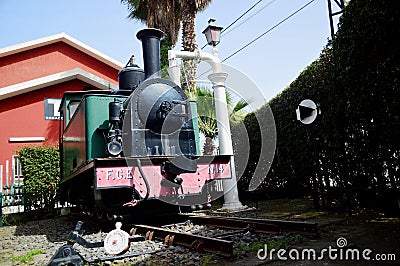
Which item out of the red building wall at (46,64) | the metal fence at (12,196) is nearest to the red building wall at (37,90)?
the red building wall at (46,64)

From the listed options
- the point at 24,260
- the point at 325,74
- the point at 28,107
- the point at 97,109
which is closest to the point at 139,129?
the point at 97,109

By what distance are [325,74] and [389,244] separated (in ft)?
10.9

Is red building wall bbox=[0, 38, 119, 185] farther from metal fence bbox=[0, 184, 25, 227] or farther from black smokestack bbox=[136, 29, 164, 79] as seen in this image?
black smokestack bbox=[136, 29, 164, 79]

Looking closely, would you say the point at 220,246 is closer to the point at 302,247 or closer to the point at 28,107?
the point at 302,247

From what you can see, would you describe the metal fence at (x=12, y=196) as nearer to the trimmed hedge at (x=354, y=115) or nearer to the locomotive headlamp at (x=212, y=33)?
the locomotive headlamp at (x=212, y=33)

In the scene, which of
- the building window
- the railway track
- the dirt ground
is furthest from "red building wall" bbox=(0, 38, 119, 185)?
the dirt ground

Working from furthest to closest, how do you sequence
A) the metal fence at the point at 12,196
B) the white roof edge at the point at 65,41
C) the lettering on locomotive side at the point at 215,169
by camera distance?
the white roof edge at the point at 65,41, the metal fence at the point at 12,196, the lettering on locomotive side at the point at 215,169

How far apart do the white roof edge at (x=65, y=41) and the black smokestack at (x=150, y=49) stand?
10198 mm

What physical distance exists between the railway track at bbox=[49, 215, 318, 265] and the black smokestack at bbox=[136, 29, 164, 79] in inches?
101

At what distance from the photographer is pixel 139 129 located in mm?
4992

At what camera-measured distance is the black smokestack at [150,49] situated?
19.6 feet

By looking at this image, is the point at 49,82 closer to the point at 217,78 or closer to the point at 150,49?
the point at 217,78

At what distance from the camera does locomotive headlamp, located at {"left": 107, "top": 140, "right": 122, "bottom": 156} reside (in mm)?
4568

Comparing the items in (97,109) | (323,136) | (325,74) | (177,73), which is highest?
(177,73)
